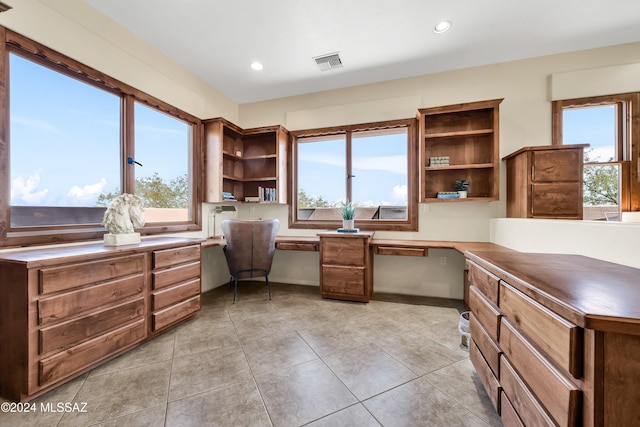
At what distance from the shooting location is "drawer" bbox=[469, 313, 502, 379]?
1.24 metres

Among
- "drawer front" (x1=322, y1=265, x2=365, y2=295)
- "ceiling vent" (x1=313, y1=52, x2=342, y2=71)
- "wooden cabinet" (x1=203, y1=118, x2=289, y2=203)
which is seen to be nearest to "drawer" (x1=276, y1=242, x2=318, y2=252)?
"drawer front" (x1=322, y1=265, x2=365, y2=295)

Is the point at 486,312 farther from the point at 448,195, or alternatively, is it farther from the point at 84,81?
the point at 84,81

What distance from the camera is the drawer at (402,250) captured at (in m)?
3.03

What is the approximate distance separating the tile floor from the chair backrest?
63 centimetres

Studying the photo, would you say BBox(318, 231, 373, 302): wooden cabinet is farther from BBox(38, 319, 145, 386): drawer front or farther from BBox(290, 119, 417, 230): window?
BBox(38, 319, 145, 386): drawer front

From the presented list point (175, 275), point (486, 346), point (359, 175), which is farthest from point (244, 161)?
point (486, 346)

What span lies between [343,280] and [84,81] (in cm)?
332

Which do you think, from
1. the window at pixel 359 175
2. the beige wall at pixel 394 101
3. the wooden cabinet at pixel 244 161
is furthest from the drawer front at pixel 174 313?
the window at pixel 359 175

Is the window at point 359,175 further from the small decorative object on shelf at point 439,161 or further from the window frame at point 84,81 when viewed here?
the window frame at point 84,81

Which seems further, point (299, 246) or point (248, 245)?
point (299, 246)

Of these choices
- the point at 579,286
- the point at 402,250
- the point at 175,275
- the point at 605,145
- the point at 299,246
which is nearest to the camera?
the point at 579,286

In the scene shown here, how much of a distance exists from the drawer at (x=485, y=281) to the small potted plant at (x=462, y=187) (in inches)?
68.5

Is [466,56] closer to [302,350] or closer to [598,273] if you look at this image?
[598,273]

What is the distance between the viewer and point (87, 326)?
173cm
